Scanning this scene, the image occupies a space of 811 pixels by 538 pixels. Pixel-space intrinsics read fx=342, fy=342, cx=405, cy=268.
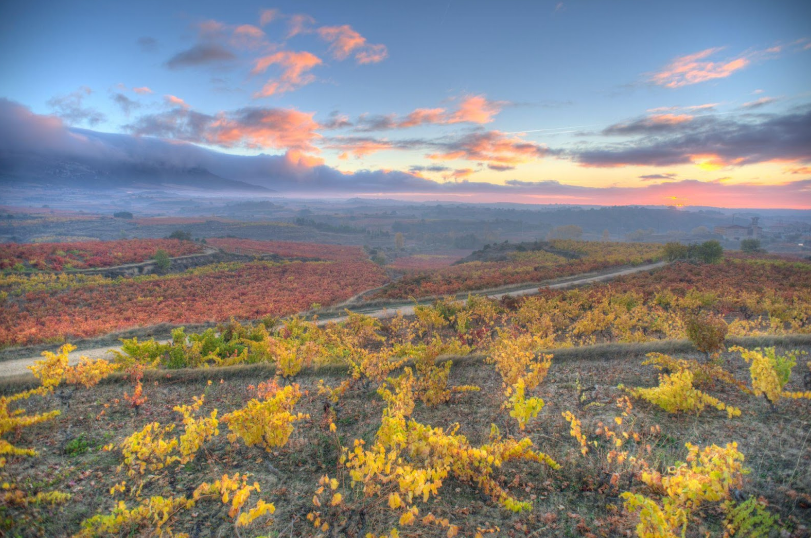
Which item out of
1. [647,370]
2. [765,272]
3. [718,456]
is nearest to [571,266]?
[765,272]

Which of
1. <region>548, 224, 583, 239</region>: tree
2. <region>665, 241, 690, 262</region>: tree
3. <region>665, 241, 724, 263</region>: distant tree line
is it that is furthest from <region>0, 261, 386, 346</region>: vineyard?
<region>548, 224, 583, 239</region>: tree

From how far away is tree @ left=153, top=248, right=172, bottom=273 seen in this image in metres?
37.8

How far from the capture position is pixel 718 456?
3.40 m

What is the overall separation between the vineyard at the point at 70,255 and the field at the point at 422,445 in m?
32.9

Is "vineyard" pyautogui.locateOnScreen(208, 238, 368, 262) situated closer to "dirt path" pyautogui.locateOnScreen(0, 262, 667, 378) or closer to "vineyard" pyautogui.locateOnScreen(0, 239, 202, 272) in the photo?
"vineyard" pyautogui.locateOnScreen(0, 239, 202, 272)

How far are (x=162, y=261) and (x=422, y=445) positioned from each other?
4343 centimetres

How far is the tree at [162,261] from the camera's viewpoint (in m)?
37.8

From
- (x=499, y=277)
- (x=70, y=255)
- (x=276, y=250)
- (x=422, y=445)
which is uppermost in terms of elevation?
(x=422, y=445)

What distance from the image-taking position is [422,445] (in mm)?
4207

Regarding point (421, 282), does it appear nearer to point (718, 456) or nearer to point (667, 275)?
point (667, 275)

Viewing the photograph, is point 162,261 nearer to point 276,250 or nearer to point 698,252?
point 276,250

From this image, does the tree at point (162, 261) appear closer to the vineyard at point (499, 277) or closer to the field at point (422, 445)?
the vineyard at point (499, 277)

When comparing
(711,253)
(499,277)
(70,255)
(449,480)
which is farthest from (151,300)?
(711,253)

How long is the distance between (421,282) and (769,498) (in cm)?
2855
